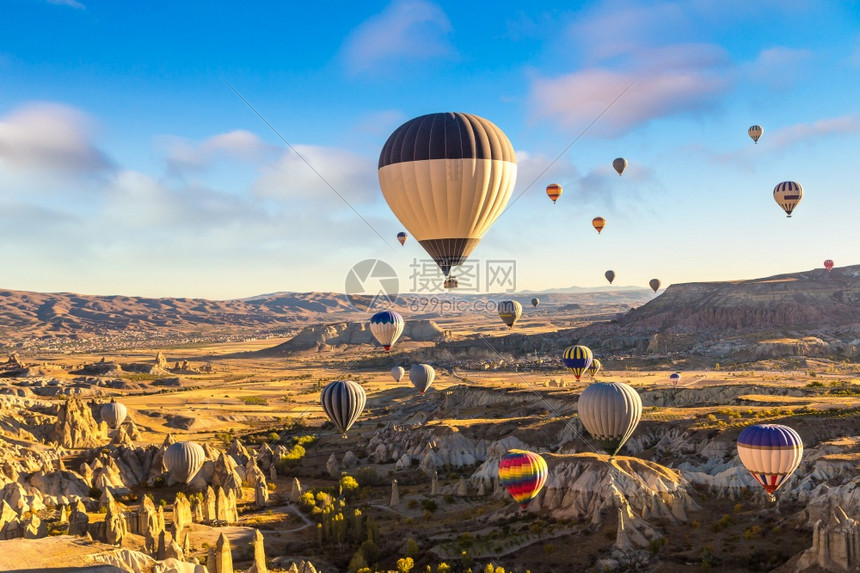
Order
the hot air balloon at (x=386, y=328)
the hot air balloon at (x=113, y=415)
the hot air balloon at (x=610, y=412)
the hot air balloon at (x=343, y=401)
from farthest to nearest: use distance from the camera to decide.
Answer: the hot air balloon at (x=113, y=415) < the hot air balloon at (x=386, y=328) < the hot air balloon at (x=343, y=401) < the hot air balloon at (x=610, y=412)

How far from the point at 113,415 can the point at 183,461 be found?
3193 centimetres

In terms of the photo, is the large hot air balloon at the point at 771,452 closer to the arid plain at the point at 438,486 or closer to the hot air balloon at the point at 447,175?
the arid plain at the point at 438,486

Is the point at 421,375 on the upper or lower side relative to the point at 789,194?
lower

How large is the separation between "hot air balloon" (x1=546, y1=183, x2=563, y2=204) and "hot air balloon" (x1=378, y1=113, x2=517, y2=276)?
35306mm

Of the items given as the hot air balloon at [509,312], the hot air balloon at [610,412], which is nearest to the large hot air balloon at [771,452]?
the hot air balloon at [610,412]

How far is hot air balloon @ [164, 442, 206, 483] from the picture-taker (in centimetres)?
6638

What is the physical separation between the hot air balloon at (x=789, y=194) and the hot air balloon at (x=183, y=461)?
243 feet

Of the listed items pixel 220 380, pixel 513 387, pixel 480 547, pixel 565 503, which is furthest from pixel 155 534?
pixel 220 380

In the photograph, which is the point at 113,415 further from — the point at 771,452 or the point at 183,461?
the point at 771,452

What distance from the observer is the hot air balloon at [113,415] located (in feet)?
306

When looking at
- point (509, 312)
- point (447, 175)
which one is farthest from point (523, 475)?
point (509, 312)

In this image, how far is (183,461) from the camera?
218 ft

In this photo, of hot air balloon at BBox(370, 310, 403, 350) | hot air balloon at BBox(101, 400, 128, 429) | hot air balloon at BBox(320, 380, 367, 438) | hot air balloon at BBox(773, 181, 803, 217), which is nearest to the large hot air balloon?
hot air balloon at BBox(320, 380, 367, 438)

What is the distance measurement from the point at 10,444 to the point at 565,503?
2099 inches
